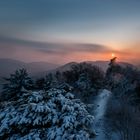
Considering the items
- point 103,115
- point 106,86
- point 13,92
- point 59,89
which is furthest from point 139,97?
point 59,89

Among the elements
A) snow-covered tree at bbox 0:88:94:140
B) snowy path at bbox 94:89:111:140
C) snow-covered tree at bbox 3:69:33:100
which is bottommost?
snowy path at bbox 94:89:111:140

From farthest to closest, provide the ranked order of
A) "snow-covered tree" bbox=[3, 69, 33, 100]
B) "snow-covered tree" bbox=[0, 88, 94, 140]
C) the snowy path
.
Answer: "snow-covered tree" bbox=[3, 69, 33, 100] < the snowy path < "snow-covered tree" bbox=[0, 88, 94, 140]

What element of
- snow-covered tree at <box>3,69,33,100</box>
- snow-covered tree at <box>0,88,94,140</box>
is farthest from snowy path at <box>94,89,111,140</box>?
snow-covered tree at <box>0,88,94,140</box>

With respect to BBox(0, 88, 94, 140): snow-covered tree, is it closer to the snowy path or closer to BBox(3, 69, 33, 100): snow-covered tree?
the snowy path

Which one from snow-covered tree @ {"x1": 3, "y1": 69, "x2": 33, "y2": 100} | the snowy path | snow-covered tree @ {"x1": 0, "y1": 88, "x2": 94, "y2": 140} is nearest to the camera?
snow-covered tree @ {"x1": 0, "y1": 88, "x2": 94, "y2": 140}

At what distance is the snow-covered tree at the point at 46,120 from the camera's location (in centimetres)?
1323

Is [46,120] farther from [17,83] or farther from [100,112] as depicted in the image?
[100,112]

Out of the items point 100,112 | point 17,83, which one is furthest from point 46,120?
point 100,112

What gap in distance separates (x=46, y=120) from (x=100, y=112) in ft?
84.0

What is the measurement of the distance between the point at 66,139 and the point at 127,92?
34.7 meters

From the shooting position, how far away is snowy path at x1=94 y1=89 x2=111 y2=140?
32750mm

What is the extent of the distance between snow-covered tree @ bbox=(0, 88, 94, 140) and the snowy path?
1697 centimetres

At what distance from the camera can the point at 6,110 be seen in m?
14.2

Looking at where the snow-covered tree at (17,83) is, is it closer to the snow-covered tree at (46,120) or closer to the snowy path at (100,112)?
the snowy path at (100,112)
